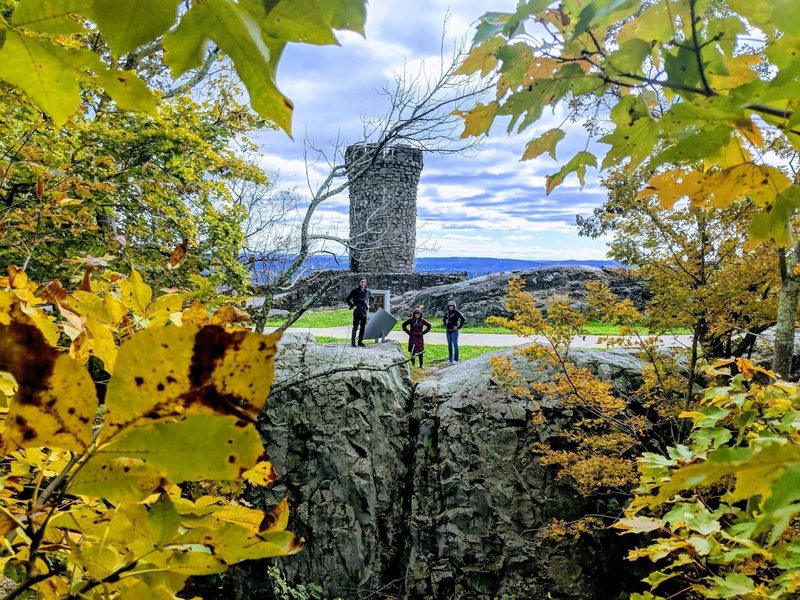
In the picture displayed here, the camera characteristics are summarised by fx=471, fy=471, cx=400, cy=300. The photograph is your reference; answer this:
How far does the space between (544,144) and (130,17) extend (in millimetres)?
729

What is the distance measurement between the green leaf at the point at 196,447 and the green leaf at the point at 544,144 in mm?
795

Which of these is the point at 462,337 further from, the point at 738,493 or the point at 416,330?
the point at 738,493

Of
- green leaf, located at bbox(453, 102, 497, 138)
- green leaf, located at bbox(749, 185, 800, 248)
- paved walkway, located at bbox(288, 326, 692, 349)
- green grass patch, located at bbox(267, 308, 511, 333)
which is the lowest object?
paved walkway, located at bbox(288, 326, 692, 349)

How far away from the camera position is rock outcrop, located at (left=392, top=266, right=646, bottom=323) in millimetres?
12925

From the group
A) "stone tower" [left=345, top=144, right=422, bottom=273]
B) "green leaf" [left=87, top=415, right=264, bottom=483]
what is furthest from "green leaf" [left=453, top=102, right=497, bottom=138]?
"stone tower" [left=345, top=144, right=422, bottom=273]

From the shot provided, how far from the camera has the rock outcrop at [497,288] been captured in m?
12.9

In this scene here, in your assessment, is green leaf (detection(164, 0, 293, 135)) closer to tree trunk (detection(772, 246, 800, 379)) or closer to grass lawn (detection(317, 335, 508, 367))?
tree trunk (detection(772, 246, 800, 379))

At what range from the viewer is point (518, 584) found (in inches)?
239

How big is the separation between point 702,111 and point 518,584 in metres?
6.84

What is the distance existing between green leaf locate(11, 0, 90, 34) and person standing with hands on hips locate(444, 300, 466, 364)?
792 centimetres

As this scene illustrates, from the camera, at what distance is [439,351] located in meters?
9.70

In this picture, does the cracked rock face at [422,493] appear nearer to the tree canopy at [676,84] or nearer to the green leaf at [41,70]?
the tree canopy at [676,84]

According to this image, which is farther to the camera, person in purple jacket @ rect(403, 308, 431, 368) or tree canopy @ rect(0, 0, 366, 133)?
person in purple jacket @ rect(403, 308, 431, 368)

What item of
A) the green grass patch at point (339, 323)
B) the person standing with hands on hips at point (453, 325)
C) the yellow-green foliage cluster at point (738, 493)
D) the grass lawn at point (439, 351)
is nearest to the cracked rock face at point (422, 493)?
the person standing with hands on hips at point (453, 325)
